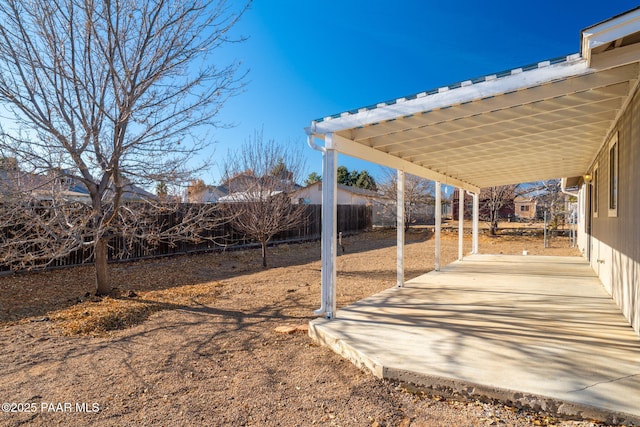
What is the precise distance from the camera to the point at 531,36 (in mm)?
10227

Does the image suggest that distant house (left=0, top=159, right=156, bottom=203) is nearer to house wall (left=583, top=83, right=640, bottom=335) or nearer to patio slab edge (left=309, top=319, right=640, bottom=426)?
patio slab edge (left=309, top=319, right=640, bottom=426)

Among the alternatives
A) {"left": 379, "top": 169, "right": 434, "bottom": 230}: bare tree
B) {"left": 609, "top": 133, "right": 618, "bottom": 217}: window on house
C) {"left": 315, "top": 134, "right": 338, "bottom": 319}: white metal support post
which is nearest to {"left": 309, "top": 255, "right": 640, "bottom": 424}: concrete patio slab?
{"left": 315, "top": 134, "right": 338, "bottom": 319}: white metal support post

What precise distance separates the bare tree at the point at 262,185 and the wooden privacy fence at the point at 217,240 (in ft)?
2.82

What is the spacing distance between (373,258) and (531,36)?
7.61m

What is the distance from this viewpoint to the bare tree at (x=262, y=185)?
368 inches

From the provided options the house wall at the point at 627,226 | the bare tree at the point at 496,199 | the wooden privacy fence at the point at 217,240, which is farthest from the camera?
the bare tree at the point at 496,199

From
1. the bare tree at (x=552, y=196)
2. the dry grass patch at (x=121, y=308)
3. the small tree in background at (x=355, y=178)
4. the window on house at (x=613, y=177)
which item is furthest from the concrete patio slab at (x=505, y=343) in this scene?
the small tree in background at (x=355, y=178)

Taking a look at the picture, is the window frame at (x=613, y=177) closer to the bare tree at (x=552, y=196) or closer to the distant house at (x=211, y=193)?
the distant house at (x=211, y=193)

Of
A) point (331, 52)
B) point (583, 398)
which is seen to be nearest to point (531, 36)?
point (331, 52)

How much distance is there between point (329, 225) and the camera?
432cm

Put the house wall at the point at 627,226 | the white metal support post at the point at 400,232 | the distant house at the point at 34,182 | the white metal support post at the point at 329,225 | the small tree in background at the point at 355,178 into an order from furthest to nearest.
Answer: the small tree in background at the point at 355,178 < the white metal support post at the point at 400,232 < the distant house at the point at 34,182 < the white metal support post at the point at 329,225 < the house wall at the point at 627,226

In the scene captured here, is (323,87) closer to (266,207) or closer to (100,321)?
(266,207)

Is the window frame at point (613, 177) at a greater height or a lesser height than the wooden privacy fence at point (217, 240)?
greater

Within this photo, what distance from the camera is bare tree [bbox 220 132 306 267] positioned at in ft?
30.7
